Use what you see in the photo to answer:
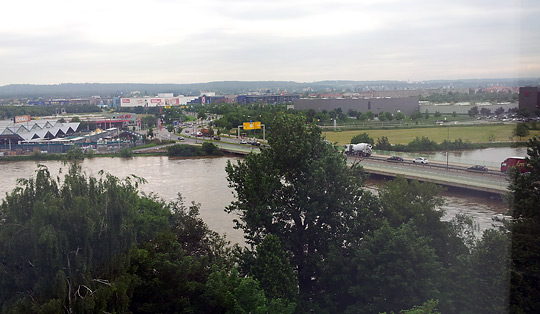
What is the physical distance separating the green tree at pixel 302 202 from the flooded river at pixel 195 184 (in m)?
1.29

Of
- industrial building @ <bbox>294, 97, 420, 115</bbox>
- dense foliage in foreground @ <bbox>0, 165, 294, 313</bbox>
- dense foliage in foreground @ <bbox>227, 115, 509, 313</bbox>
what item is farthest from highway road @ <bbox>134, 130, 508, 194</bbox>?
industrial building @ <bbox>294, 97, 420, 115</bbox>

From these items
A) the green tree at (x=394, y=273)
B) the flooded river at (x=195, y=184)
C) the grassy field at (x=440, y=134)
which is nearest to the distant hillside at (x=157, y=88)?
the grassy field at (x=440, y=134)

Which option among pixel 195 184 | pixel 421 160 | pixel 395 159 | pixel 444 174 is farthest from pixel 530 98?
pixel 395 159

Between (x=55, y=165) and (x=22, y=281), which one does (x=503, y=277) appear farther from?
(x=55, y=165)

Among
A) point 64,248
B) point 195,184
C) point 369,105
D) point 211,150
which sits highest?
point 369,105

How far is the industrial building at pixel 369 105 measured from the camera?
937 inches

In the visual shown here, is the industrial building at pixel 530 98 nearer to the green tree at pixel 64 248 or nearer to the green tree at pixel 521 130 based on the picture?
the green tree at pixel 521 130

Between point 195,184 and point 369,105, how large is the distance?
17.3 meters

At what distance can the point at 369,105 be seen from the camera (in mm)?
24734

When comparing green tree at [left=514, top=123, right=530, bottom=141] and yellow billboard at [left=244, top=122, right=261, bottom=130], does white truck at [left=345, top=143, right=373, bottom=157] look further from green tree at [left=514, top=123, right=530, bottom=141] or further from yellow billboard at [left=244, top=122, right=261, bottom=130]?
green tree at [left=514, top=123, right=530, bottom=141]

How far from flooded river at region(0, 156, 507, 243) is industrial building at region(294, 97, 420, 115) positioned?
12.6m

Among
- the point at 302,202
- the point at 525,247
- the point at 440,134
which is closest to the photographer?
the point at 525,247

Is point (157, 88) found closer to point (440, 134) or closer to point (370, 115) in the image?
point (370, 115)

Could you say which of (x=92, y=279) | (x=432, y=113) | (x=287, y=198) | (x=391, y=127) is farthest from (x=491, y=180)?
(x=432, y=113)
